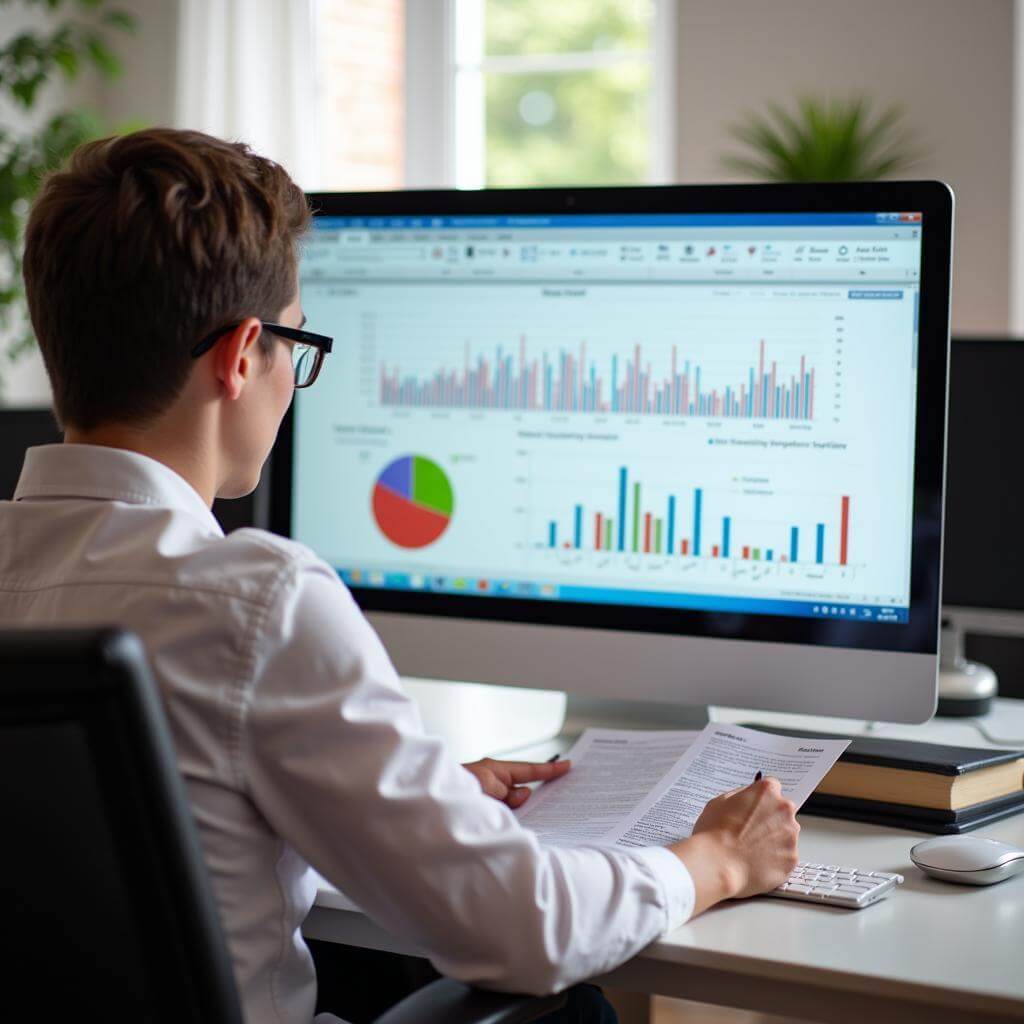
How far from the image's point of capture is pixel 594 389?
48.7 inches

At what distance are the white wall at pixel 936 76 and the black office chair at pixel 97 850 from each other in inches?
146

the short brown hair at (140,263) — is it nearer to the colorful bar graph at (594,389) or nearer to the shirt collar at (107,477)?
the shirt collar at (107,477)

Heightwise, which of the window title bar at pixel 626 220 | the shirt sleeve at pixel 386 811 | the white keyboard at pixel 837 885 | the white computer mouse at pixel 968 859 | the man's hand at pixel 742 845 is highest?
the window title bar at pixel 626 220

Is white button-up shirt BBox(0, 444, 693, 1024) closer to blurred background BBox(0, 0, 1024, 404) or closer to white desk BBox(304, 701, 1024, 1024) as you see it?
white desk BBox(304, 701, 1024, 1024)

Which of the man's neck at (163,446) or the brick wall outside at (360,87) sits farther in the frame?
the brick wall outside at (360,87)

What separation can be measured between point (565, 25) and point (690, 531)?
145 inches

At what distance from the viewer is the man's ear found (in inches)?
33.2

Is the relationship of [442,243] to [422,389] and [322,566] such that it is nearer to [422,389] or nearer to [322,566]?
[422,389]

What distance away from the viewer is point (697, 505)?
1.20 m

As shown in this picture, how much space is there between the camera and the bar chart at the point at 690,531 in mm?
1161

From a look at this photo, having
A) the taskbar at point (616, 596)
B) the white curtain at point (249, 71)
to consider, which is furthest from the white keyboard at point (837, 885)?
the white curtain at point (249, 71)

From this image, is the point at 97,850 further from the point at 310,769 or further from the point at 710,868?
the point at 710,868

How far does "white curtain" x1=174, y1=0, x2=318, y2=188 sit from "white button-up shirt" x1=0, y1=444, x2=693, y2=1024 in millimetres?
3838

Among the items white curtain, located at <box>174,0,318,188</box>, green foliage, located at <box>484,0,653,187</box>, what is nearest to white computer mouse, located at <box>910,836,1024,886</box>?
green foliage, located at <box>484,0,653,187</box>
